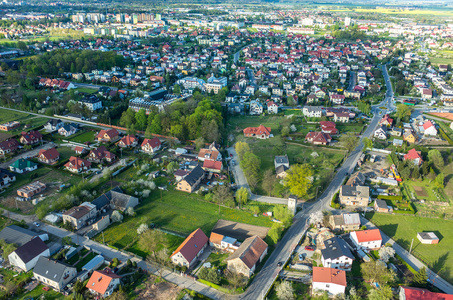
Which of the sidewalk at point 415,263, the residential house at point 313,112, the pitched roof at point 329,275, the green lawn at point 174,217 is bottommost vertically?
the sidewalk at point 415,263

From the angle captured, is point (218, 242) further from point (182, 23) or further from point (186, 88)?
point (182, 23)

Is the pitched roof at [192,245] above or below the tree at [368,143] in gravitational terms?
below

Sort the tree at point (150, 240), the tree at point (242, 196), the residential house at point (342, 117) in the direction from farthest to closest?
the residential house at point (342, 117) < the tree at point (242, 196) < the tree at point (150, 240)

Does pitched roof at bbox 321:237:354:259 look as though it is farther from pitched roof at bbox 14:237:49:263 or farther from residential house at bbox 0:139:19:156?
residential house at bbox 0:139:19:156

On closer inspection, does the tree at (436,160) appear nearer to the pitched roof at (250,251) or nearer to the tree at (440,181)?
the tree at (440,181)

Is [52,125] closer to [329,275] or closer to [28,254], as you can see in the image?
[28,254]

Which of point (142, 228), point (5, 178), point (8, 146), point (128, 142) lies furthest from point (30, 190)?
point (142, 228)

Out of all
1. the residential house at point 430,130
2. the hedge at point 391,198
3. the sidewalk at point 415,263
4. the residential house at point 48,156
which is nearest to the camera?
the sidewalk at point 415,263

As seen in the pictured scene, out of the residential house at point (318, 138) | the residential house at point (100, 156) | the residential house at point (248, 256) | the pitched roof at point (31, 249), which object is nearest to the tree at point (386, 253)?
the residential house at point (248, 256)
